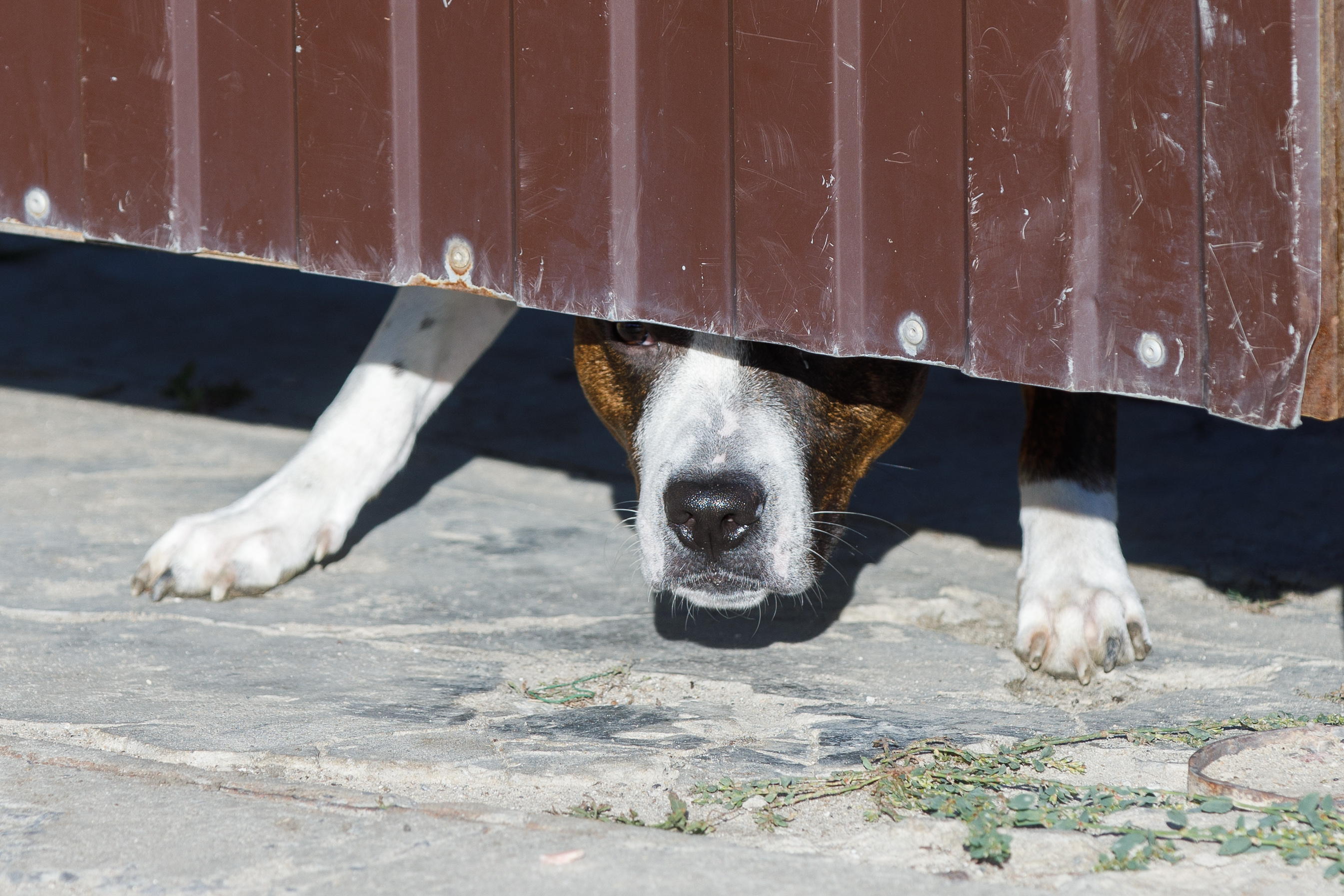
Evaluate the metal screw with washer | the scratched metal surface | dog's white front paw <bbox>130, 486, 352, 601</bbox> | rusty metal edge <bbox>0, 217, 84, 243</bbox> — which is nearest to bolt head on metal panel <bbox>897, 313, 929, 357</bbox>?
the scratched metal surface

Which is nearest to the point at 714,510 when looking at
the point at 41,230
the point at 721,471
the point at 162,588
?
the point at 721,471

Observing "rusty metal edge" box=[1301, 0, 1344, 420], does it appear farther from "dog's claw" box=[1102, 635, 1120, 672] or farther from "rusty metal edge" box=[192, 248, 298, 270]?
"rusty metal edge" box=[192, 248, 298, 270]

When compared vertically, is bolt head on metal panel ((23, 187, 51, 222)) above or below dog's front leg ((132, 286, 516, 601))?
above

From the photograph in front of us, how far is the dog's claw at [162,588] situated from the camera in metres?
3.11

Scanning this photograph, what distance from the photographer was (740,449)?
2756 mm

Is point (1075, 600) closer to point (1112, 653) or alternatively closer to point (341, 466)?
point (1112, 653)

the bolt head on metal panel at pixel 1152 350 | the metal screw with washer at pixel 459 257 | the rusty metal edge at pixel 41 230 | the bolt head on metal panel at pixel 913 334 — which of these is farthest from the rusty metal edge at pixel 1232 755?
the rusty metal edge at pixel 41 230

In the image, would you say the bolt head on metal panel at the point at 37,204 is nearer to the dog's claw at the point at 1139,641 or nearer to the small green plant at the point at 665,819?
the small green plant at the point at 665,819

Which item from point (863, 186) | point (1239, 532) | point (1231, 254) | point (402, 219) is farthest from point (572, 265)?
point (1239, 532)

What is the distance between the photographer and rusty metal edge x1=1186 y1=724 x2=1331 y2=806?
6.58 feet

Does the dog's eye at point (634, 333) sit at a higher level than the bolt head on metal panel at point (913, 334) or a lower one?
higher

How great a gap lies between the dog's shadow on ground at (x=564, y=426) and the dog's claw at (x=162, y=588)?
0.60 m

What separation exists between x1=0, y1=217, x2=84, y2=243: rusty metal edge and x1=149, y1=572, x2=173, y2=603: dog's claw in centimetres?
80

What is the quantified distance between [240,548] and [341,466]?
0.32m
